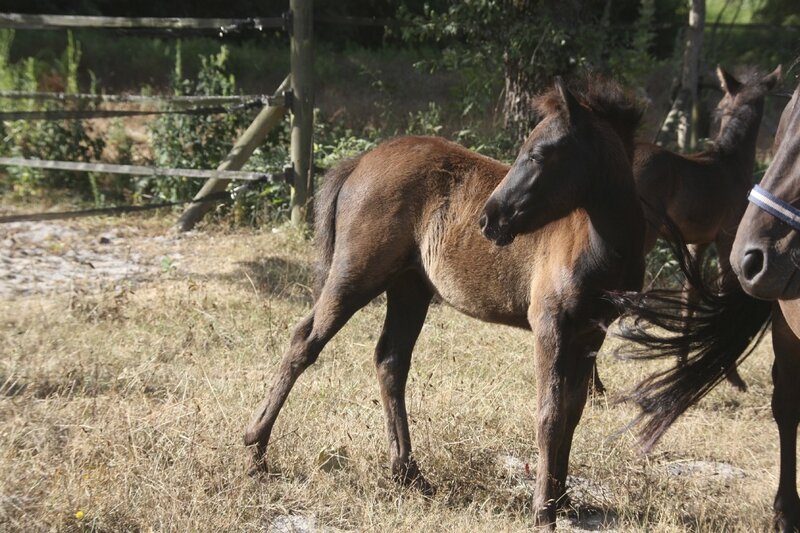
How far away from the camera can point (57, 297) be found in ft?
21.5

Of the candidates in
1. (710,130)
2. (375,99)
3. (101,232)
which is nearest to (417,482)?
(101,232)

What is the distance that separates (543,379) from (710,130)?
6008 millimetres

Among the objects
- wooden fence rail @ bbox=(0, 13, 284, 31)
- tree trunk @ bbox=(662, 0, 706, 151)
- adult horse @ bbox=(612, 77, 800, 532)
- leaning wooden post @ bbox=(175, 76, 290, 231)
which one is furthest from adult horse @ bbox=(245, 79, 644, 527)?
tree trunk @ bbox=(662, 0, 706, 151)

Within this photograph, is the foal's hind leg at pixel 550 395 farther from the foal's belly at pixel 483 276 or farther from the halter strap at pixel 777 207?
the halter strap at pixel 777 207

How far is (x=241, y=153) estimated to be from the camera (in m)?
8.39

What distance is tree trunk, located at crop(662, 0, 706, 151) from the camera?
330 inches

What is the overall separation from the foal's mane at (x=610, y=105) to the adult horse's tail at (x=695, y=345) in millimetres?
477

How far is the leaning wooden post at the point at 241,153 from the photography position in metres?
8.25

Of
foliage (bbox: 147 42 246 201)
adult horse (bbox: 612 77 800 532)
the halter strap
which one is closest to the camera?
the halter strap

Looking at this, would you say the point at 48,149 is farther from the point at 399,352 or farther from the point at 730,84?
the point at 730,84

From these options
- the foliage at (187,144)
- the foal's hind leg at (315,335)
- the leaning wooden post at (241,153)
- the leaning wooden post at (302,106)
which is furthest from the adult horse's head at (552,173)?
the foliage at (187,144)

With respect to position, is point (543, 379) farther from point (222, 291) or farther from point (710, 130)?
point (710, 130)

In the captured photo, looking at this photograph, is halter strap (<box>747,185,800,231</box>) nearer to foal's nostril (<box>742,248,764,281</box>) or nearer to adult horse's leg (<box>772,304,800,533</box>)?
foal's nostril (<box>742,248,764,281</box>)

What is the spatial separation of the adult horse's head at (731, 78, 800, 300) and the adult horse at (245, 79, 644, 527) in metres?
0.85
